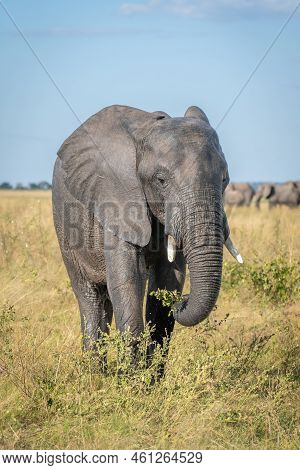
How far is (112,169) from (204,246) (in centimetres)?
125

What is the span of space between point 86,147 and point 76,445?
2.80m

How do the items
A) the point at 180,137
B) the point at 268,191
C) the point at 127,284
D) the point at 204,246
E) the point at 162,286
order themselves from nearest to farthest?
the point at 204,246, the point at 180,137, the point at 127,284, the point at 162,286, the point at 268,191

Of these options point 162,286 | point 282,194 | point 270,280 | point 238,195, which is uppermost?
point 162,286

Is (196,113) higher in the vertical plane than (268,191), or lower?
higher

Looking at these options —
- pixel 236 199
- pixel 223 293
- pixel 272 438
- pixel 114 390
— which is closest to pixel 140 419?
pixel 114 390

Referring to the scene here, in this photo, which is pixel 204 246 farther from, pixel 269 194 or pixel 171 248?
pixel 269 194

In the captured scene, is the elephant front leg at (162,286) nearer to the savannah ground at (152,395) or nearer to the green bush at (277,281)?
the savannah ground at (152,395)

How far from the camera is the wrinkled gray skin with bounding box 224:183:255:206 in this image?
51.7 metres

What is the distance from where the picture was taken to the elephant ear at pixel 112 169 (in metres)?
7.98

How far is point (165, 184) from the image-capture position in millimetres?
7652

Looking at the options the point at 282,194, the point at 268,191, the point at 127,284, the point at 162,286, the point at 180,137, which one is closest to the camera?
the point at 180,137

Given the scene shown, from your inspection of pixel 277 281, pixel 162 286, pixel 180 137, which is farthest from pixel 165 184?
pixel 277 281

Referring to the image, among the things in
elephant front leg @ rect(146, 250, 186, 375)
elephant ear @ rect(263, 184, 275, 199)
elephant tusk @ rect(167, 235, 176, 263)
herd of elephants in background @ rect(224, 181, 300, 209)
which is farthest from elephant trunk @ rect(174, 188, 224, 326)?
elephant ear @ rect(263, 184, 275, 199)

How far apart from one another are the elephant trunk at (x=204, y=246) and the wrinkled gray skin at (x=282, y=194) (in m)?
42.7
